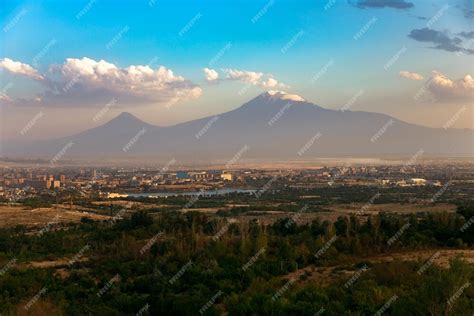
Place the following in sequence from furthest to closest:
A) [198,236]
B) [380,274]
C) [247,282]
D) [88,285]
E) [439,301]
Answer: [198,236] < [88,285] < [247,282] < [380,274] < [439,301]

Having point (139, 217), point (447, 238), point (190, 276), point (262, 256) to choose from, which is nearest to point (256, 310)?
point (190, 276)

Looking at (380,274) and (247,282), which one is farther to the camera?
(247,282)

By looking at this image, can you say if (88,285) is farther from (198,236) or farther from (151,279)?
(198,236)
